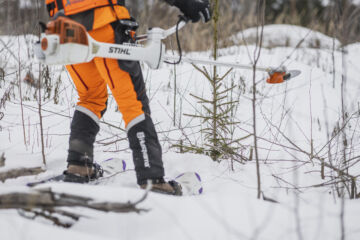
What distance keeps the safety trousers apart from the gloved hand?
0.37 m

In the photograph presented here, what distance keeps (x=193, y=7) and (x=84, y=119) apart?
2.97ft

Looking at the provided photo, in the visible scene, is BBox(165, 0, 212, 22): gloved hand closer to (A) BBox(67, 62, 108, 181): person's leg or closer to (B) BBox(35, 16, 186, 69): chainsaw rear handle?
(B) BBox(35, 16, 186, 69): chainsaw rear handle

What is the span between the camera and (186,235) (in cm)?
115

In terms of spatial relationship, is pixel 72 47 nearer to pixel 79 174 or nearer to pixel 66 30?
pixel 66 30

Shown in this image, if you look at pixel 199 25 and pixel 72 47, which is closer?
pixel 72 47

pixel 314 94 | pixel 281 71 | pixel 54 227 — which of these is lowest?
pixel 54 227

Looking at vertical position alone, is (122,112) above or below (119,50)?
below

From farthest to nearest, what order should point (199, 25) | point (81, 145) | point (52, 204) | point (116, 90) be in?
point (199, 25) < point (81, 145) < point (116, 90) < point (52, 204)

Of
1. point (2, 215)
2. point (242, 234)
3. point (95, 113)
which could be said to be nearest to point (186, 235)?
point (242, 234)

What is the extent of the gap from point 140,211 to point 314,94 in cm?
350

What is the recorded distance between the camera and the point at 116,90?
1.59 m

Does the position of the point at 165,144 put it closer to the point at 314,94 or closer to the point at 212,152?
the point at 212,152

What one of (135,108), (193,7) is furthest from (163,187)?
(193,7)

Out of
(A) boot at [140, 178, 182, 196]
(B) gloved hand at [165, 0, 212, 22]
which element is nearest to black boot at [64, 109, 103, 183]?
(A) boot at [140, 178, 182, 196]
